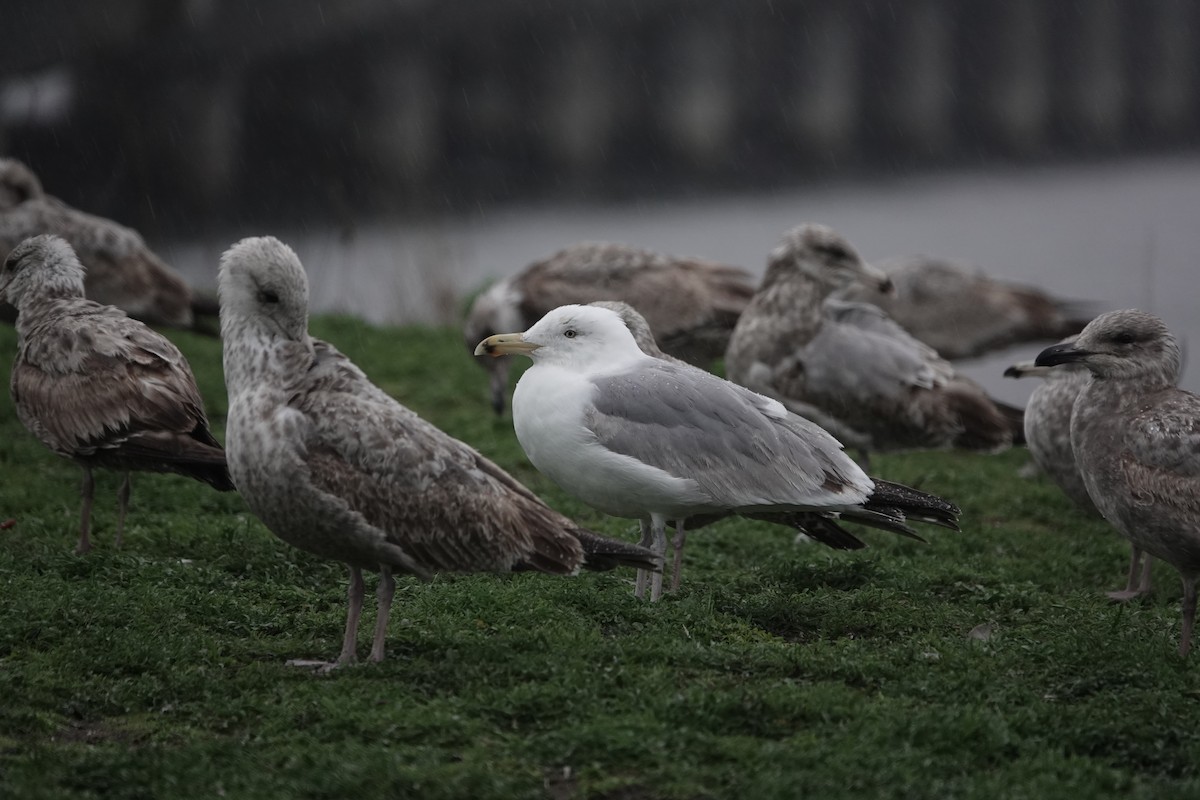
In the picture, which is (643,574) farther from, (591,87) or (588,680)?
(591,87)

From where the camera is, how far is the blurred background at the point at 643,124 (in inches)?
713

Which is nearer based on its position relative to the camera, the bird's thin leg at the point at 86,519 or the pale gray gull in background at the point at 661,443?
the pale gray gull in background at the point at 661,443

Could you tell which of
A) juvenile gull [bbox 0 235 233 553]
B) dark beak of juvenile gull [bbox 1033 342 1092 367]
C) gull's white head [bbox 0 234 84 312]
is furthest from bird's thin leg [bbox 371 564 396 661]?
gull's white head [bbox 0 234 84 312]

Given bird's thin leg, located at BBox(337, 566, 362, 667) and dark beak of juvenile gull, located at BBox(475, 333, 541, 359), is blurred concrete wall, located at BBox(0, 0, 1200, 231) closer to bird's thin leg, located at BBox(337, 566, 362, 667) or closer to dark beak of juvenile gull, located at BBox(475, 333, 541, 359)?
dark beak of juvenile gull, located at BBox(475, 333, 541, 359)

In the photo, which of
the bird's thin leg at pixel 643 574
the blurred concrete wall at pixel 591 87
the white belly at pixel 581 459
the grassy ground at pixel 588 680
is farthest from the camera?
the blurred concrete wall at pixel 591 87

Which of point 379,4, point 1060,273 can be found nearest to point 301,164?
point 379,4

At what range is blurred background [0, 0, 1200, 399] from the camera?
713 inches

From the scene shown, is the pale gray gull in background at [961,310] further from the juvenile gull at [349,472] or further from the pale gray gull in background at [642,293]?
the juvenile gull at [349,472]

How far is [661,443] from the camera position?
6215 millimetres

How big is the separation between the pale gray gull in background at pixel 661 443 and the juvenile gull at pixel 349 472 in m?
0.48

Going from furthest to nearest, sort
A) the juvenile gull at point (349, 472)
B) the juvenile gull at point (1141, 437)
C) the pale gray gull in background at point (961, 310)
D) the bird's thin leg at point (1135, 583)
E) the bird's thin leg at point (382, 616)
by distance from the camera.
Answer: the pale gray gull in background at point (961, 310), the bird's thin leg at point (1135, 583), the juvenile gull at point (1141, 437), the bird's thin leg at point (382, 616), the juvenile gull at point (349, 472)

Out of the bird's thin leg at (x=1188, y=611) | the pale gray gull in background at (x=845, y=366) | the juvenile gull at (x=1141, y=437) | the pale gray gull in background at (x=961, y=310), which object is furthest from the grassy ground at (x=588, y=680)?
the pale gray gull in background at (x=961, y=310)

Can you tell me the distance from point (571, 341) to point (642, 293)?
4450mm

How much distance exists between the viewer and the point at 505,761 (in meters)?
4.62
